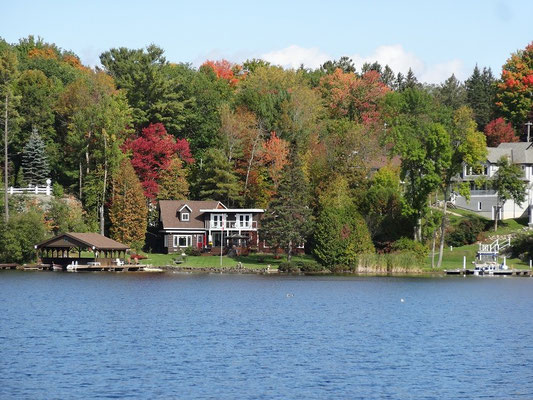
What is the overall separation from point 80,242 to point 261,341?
50.9 meters

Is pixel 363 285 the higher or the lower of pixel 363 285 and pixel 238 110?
the lower

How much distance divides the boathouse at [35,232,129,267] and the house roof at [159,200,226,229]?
765 centimetres

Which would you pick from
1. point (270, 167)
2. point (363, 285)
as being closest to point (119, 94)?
point (270, 167)

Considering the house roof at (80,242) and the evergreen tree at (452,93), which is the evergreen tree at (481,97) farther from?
the house roof at (80,242)

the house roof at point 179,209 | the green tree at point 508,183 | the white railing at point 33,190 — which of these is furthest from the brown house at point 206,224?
the green tree at point 508,183

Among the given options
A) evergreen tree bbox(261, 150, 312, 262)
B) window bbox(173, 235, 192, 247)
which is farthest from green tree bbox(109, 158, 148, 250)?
evergreen tree bbox(261, 150, 312, 262)

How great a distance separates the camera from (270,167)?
11762 cm

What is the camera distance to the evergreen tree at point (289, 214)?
102312 millimetres

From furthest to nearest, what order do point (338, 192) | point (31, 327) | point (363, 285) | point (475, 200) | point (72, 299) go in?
point (475, 200), point (338, 192), point (363, 285), point (72, 299), point (31, 327)

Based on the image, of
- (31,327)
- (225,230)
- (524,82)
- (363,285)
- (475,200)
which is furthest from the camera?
(524,82)

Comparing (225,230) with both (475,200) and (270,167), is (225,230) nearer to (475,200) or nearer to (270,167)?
(270,167)

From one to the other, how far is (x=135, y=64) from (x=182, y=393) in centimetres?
9318

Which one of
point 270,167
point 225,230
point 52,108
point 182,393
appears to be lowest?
point 182,393

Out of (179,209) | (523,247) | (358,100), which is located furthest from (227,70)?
(523,247)
